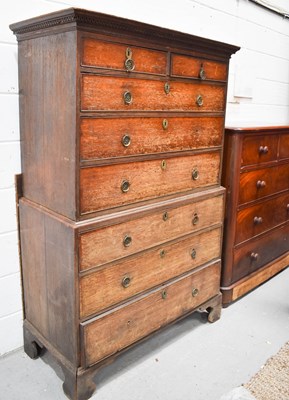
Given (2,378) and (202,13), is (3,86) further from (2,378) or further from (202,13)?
(202,13)

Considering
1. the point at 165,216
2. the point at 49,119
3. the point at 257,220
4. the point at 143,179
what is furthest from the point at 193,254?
the point at 49,119

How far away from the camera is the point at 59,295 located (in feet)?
5.48

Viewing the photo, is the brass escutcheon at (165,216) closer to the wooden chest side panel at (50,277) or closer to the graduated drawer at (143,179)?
the graduated drawer at (143,179)

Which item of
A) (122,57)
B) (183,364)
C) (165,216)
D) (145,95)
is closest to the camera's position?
(122,57)

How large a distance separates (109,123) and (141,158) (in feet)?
0.76

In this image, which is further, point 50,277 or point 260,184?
→ point 260,184

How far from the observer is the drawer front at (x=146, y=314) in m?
1.68

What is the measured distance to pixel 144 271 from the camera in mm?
1825

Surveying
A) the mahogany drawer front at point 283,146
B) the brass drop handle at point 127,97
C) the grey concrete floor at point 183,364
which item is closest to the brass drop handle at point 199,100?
the brass drop handle at point 127,97

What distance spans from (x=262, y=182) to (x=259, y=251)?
1.66ft

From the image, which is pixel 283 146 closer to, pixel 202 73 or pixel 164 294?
pixel 202 73

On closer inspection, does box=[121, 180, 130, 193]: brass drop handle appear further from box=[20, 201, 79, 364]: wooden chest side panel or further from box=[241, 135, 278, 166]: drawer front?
box=[241, 135, 278, 166]: drawer front

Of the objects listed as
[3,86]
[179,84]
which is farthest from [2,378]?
[179,84]

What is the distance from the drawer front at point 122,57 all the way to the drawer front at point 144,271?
805mm
